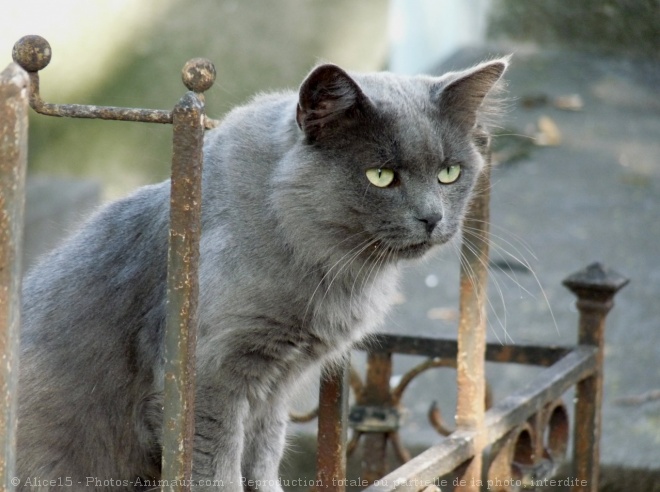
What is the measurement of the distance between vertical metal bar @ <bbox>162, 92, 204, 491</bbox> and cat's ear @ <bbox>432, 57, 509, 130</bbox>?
0.76 m

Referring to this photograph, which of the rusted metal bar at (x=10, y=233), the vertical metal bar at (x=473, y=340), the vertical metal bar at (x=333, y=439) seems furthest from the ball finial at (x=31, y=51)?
the vertical metal bar at (x=473, y=340)

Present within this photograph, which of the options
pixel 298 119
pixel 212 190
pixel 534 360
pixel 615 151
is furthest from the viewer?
pixel 615 151

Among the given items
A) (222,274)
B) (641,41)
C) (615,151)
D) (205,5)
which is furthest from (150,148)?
(641,41)

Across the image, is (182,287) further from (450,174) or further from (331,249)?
(450,174)

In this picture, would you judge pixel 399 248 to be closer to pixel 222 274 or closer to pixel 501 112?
pixel 222 274

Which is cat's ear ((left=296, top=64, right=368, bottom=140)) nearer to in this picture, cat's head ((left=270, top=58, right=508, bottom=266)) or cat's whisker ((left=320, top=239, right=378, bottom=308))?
cat's head ((left=270, top=58, right=508, bottom=266))

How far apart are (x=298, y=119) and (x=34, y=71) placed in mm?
623

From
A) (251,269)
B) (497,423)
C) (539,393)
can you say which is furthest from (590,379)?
(251,269)

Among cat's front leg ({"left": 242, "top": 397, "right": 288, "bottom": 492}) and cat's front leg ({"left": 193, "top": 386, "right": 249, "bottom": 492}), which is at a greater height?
cat's front leg ({"left": 193, "top": 386, "right": 249, "bottom": 492})

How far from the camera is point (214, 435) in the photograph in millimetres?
1626

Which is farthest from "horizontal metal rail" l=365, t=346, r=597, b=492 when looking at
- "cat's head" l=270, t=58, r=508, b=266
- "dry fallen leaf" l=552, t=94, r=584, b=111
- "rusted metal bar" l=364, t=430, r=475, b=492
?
"dry fallen leaf" l=552, t=94, r=584, b=111

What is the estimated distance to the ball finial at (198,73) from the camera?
39.6 inches

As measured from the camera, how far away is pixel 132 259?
1.77 metres

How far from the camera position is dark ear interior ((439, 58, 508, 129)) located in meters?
1.66
